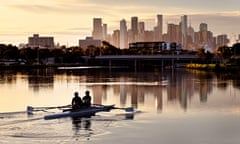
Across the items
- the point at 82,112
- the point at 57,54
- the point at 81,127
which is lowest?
the point at 81,127

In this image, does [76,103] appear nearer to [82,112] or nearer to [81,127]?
[82,112]

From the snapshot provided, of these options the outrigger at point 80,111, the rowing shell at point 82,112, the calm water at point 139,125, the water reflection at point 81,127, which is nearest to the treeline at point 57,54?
the calm water at point 139,125

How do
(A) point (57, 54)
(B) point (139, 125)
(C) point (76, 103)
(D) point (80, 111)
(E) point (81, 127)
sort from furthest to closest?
(A) point (57, 54), (C) point (76, 103), (D) point (80, 111), (B) point (139, 125), (E) point (81, 127)

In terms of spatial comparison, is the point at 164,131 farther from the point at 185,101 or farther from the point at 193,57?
the point at 193,57

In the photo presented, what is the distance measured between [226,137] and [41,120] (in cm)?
985

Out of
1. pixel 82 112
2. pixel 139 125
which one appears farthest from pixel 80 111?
pixel 139 125

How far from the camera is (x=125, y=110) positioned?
96.1ft

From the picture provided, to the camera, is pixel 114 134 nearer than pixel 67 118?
Yes

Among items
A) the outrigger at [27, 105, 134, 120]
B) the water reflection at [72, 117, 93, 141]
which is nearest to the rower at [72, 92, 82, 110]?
the outrigger at [27, 105, 134, 120]

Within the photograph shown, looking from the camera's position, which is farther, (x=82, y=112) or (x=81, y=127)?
(x=82, y=112)

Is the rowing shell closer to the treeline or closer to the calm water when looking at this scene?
the calm water

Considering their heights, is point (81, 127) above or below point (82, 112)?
below

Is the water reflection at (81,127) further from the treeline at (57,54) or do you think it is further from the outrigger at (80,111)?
the treeline at (57,54)

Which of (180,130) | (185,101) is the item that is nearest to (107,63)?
(185,101)
